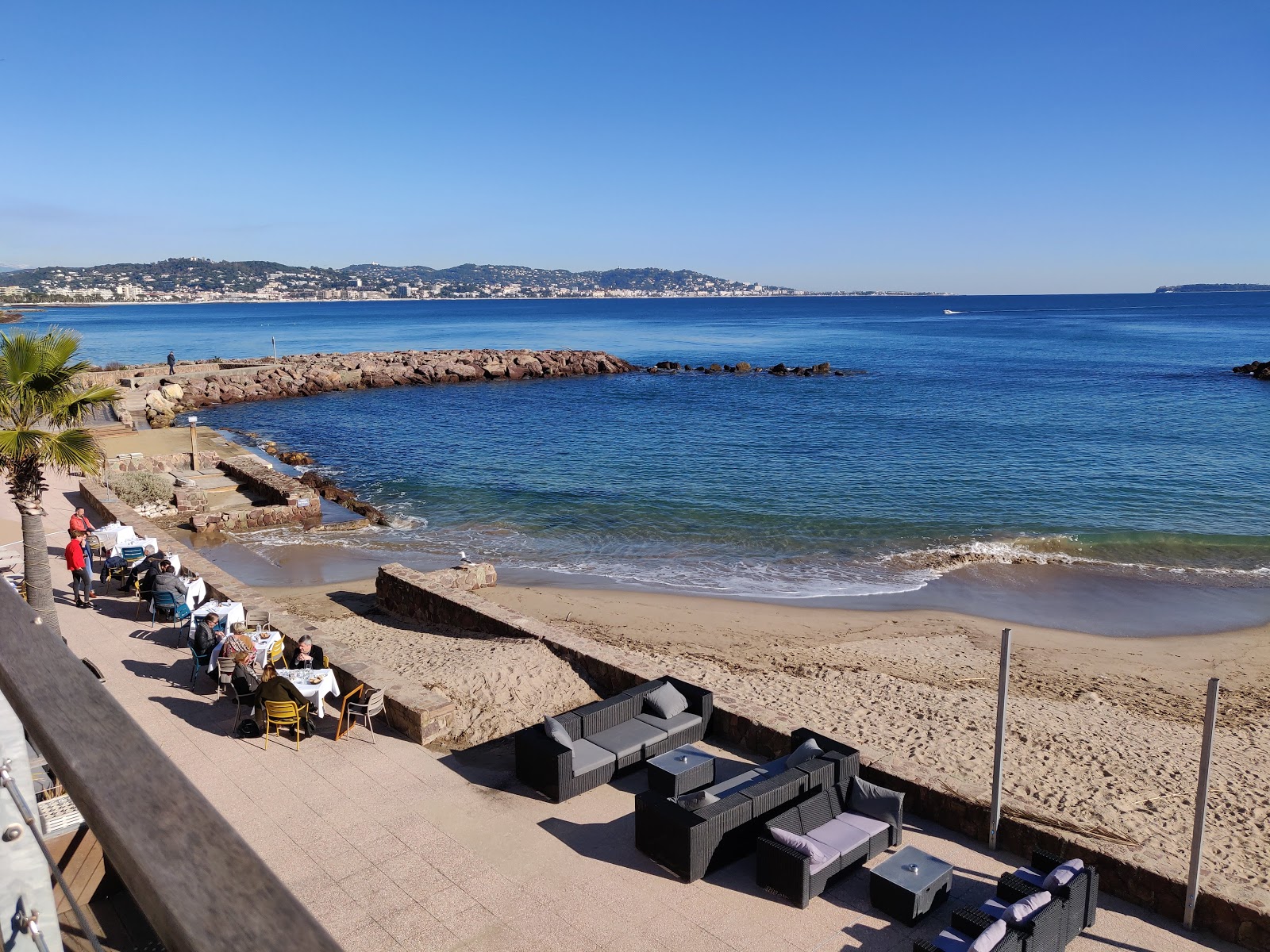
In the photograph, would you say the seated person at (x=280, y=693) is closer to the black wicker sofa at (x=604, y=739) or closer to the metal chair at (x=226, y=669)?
the metal chair at (x=226, y=669)

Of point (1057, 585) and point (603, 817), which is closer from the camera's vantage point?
point (603, 817)

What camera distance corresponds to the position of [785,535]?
2464 centimetres

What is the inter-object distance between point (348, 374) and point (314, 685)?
175 feet

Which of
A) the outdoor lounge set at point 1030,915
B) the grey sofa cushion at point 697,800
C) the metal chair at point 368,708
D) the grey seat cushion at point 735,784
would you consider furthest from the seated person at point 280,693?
the outdoor lounge set at point 1030,915

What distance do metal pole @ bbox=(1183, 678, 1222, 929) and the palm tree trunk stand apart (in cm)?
1196

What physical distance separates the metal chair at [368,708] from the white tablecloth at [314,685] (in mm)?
289

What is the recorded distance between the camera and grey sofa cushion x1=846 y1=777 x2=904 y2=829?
8148 mm

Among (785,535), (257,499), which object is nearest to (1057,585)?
(785,535)

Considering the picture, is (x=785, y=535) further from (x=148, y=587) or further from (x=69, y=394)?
(x=69, y=394)

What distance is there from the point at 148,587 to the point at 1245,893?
45.4ft

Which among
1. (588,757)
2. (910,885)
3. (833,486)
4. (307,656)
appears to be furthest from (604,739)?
(833,486)

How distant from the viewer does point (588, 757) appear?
9.30 m

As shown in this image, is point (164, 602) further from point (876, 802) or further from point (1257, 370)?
point (1257, 370)

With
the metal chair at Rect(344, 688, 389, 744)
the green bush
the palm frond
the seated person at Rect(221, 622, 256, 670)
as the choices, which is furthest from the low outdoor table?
the green bush
